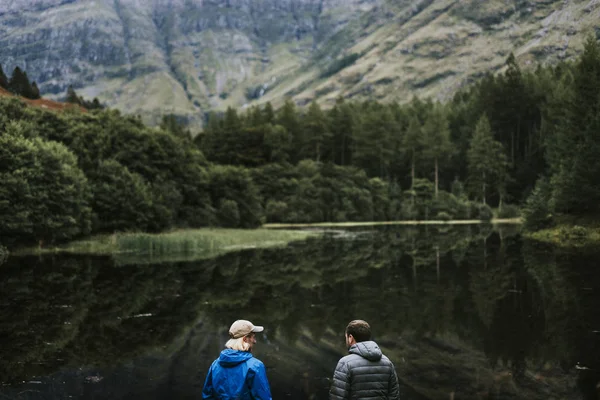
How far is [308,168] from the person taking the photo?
85.1m

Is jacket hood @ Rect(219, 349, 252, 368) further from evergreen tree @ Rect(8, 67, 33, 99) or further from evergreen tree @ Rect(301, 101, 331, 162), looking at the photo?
evergreen tree @ Rect(301, 101, 331, 162)

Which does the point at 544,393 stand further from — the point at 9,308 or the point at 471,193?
the point at 471,193

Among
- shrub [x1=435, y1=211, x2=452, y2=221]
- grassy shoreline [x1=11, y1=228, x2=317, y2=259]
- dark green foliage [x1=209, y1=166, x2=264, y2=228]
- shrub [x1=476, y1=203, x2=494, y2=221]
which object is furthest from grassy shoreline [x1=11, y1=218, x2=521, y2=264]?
shrub [x1=476, y1=203, x2=494, y2=221]

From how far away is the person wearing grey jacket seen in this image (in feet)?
18.9

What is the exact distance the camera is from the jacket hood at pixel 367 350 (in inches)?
225

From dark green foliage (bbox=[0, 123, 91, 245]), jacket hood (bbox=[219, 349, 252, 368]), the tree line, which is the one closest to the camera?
jacket hood (bbox=[219, 349, 252, 368])

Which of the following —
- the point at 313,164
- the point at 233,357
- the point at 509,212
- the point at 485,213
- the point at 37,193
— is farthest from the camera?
the point at 313,164

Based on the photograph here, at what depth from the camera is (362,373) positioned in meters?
5.77

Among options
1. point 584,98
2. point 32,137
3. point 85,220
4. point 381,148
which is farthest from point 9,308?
point 381,148

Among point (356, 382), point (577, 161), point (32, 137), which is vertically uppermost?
point (32, 137)

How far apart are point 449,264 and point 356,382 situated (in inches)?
1049

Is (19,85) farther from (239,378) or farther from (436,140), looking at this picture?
(239,378)

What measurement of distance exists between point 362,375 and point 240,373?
52.5 inches

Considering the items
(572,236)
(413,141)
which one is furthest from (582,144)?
(413,141)
